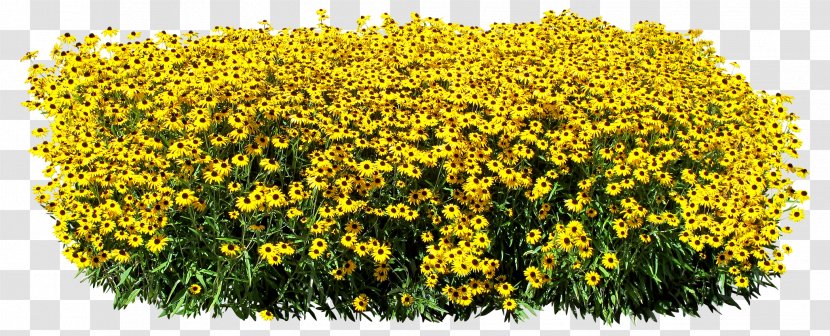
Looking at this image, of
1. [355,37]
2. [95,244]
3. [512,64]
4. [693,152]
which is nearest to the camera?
[95,244]

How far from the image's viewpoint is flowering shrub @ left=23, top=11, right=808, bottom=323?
1098 centimetres

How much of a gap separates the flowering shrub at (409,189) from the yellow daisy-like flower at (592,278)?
0.04 m

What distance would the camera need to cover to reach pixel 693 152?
458 inches

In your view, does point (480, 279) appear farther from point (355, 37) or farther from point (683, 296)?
point (355, 37)

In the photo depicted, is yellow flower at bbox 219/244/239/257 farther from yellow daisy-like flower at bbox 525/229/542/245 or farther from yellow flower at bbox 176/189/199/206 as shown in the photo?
yellow daisy-like flower at bbox 525/229/542/245

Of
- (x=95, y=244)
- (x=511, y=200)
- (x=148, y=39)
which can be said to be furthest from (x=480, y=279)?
(x=148, y=39)

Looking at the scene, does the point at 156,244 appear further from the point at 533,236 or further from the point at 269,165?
the point at 533,236

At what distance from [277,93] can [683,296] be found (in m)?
4.68

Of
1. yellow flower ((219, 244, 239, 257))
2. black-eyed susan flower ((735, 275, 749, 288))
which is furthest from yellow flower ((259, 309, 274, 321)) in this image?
black-eyed susan flower ((735, 275, 749, 288))

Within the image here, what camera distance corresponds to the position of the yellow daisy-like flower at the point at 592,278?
11.0m

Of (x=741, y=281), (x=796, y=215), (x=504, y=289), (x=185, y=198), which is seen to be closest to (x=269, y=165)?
(x=185, y=198)

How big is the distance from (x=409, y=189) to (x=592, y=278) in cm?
201

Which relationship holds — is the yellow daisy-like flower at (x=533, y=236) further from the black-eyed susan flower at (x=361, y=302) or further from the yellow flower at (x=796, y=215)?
the yellow flower at (x=796, y=215)

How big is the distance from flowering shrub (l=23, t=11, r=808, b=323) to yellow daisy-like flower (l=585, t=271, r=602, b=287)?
38mm
